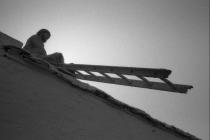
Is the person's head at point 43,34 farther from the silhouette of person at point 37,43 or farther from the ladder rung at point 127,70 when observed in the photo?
the ladder rung at point 127,70

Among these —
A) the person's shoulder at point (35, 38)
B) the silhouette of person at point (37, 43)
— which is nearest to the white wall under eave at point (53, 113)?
the silhouette of person at point (37, 43)

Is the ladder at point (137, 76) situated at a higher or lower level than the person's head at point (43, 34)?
lower

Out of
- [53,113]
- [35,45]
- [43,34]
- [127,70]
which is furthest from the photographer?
[43,34]

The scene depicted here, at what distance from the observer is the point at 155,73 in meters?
Answer: 2.70

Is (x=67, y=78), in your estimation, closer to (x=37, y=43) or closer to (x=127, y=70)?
(x=127, y=70)

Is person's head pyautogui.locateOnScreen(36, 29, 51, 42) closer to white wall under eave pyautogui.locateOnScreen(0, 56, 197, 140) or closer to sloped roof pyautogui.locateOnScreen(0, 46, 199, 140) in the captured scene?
sloped roof pyautogui.locateOnScreen(0, 46, 199, 140)

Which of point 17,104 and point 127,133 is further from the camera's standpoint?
point 127,133

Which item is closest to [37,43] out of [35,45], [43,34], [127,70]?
[35,45]

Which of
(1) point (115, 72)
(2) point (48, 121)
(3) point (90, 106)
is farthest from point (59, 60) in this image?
(2) point (48, 121)

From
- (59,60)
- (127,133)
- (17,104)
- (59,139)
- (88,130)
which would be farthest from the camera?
(59,60)

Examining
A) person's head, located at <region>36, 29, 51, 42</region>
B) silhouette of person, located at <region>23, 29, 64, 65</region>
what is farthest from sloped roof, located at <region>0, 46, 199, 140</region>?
person's head, located at <region>36, 29, 51, 42</region>

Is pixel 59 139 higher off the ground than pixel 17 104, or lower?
lower

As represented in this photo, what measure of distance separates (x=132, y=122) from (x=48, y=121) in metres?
1.12

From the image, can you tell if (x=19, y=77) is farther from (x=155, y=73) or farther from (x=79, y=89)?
(x=155, y=73)
